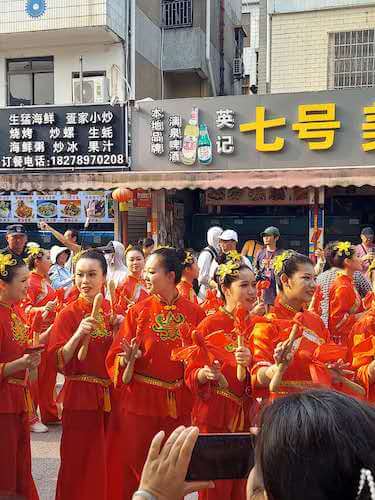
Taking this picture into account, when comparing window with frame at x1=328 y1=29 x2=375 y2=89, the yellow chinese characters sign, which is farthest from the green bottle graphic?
window with frame at x1=328 y1=29 x2=375 y2=89

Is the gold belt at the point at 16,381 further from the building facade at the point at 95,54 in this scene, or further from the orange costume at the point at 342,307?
the building facade at the point at 95,54

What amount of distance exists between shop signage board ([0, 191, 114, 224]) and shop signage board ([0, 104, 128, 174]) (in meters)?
1.06

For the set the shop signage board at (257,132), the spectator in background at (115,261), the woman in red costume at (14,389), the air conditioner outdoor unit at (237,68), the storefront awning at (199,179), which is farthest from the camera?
the air conditioner outdoor unit at (237,68)

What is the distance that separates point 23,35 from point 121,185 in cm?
404

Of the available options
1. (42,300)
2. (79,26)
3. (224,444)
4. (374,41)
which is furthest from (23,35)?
(224,444)

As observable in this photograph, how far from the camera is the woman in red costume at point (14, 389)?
3.11 meters

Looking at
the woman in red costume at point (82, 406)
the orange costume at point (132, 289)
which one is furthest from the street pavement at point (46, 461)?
the orange costume at point (132, 289)

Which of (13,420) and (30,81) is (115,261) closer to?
(13,420)

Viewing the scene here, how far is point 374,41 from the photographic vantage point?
10.5 metres

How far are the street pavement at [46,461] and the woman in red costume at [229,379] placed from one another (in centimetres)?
95

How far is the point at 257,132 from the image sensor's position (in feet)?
32.3

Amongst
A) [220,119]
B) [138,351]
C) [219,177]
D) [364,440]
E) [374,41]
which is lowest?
[138,351]

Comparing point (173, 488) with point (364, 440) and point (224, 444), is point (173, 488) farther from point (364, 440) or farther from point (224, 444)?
point (364, 440)

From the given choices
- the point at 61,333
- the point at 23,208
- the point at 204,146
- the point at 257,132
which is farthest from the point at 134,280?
the point at 23,208
